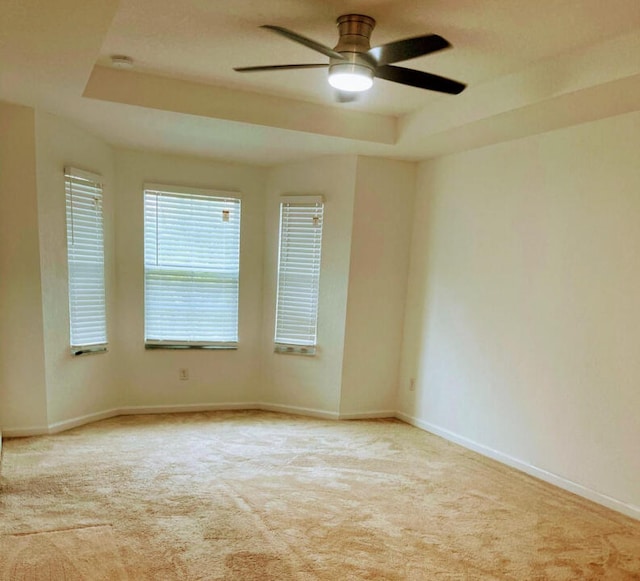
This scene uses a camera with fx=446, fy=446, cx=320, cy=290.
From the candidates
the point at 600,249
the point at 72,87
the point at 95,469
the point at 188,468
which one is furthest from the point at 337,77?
the point at 95,469

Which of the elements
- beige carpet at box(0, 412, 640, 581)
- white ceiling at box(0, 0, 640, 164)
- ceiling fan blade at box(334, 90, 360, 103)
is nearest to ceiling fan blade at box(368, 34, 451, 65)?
white ceiling at box(0, 0, 640, 164)

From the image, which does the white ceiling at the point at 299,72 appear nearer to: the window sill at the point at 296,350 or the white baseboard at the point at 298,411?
the window sill at the point at 296,350

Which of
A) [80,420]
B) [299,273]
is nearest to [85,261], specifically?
[80,420]

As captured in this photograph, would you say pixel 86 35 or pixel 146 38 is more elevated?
pixel 146 38

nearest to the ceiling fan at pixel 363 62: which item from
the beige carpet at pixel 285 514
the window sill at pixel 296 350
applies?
the beige carpet at pixel 285 514

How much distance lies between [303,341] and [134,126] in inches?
89.5

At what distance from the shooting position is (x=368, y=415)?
420cm

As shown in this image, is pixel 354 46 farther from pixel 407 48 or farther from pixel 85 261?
pixel 85 261

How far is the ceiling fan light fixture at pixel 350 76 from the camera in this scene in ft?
6.89

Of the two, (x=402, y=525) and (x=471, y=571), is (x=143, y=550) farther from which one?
(x=471, y=571)

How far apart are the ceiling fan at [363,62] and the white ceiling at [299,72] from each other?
0.09 metres

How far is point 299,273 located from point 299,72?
73.5 inches

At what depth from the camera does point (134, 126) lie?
3.26m

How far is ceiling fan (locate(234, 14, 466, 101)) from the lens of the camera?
1.98m
